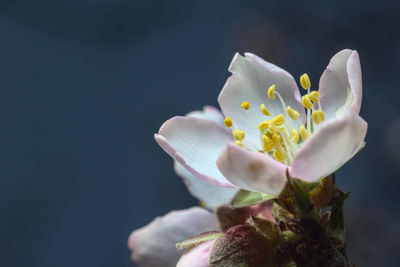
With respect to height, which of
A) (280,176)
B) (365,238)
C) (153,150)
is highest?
(280,176)

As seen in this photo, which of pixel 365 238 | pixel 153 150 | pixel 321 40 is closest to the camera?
pixel 365 238

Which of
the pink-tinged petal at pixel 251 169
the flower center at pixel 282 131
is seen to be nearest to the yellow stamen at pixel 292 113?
the flower center at pixel 282 131

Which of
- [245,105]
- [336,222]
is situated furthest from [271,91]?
[336,222]

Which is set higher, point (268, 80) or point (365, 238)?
point (268, 80)

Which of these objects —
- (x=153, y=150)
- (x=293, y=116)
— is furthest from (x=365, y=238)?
(x=293, y=116)

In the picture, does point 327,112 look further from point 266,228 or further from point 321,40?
point 321,40

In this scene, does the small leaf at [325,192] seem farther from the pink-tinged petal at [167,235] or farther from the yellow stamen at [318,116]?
the pink-tinged petal at [167,235]

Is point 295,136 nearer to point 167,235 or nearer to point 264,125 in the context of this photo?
point 264,125
